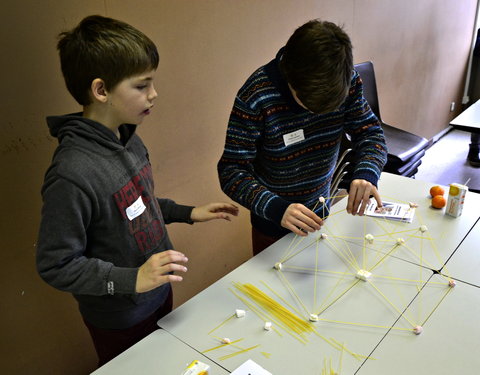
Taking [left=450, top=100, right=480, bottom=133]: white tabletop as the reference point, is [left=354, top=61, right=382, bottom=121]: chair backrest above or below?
above

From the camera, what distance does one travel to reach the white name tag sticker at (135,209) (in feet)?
3.90

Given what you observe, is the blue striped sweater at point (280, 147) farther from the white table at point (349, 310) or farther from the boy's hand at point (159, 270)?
the boy's hand at point (159, 270)

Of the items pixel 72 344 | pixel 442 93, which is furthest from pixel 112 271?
pixel 442 93

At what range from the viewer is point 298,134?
1.47 metres

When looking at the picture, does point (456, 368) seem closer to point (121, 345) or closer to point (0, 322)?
point (121, 345)

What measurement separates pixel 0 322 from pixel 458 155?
4.67m

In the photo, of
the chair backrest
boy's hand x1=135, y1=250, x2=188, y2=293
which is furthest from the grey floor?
boy's hand x1=135, y1=250, x2=188, y2=293

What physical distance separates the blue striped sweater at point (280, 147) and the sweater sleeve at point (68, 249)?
1.77 feet

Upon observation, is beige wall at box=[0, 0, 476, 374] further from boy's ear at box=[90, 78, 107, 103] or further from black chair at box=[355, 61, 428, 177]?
boy's ear at box=[90, 78, 107, 103]

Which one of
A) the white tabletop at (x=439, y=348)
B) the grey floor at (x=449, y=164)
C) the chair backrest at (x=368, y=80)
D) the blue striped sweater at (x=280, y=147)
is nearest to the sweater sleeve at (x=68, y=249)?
the blue striped sweater at (x=280, y=147)

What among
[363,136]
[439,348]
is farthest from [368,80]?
[439,348]

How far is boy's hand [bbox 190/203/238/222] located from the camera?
1.43m

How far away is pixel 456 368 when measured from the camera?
3.35ft

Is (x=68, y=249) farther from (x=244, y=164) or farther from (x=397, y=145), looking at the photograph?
(x=397, y=145)
